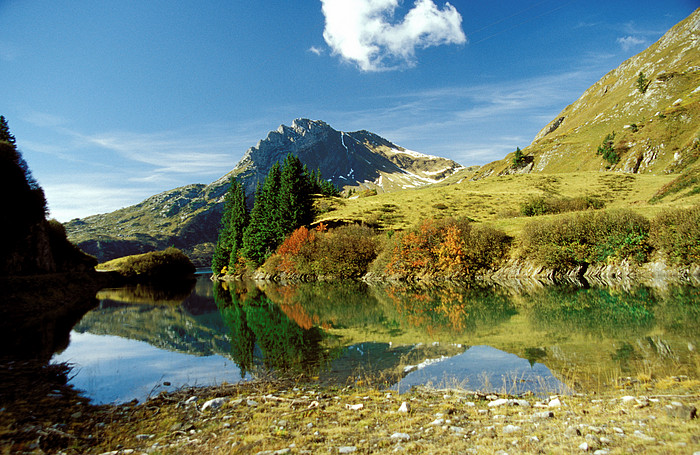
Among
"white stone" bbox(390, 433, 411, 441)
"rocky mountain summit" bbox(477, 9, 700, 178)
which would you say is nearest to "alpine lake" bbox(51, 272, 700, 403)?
"white stone" bbox(390, 433, 411, 441)

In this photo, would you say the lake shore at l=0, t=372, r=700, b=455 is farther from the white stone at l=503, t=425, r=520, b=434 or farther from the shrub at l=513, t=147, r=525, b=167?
the shrub at l=513, t=147, r=525, b=167

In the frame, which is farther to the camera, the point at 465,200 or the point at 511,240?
the point at 465,200

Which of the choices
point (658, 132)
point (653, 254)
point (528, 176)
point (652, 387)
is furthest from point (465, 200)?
point (652, 387)

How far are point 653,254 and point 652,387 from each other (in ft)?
118

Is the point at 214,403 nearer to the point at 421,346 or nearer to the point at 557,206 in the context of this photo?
the point at 421,346

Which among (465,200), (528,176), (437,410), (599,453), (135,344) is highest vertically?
(528,176)

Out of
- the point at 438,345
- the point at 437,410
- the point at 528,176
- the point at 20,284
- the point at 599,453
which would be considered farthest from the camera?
the point at 528,176

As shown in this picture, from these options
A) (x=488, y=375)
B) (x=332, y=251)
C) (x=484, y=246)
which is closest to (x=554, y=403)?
(x=488, y=375)

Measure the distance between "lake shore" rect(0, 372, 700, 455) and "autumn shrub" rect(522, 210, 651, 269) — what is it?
35.3m

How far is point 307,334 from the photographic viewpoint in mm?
18375

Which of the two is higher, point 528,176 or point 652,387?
point 528,176

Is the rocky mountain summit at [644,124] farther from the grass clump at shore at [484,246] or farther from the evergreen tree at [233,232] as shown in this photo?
the evergreen tree at [233,232]

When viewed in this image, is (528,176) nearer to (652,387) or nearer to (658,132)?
(658,132)

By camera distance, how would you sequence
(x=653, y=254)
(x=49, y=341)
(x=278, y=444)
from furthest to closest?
(x=653, y=254), (x=49, y=341), (x=278, y=444)
